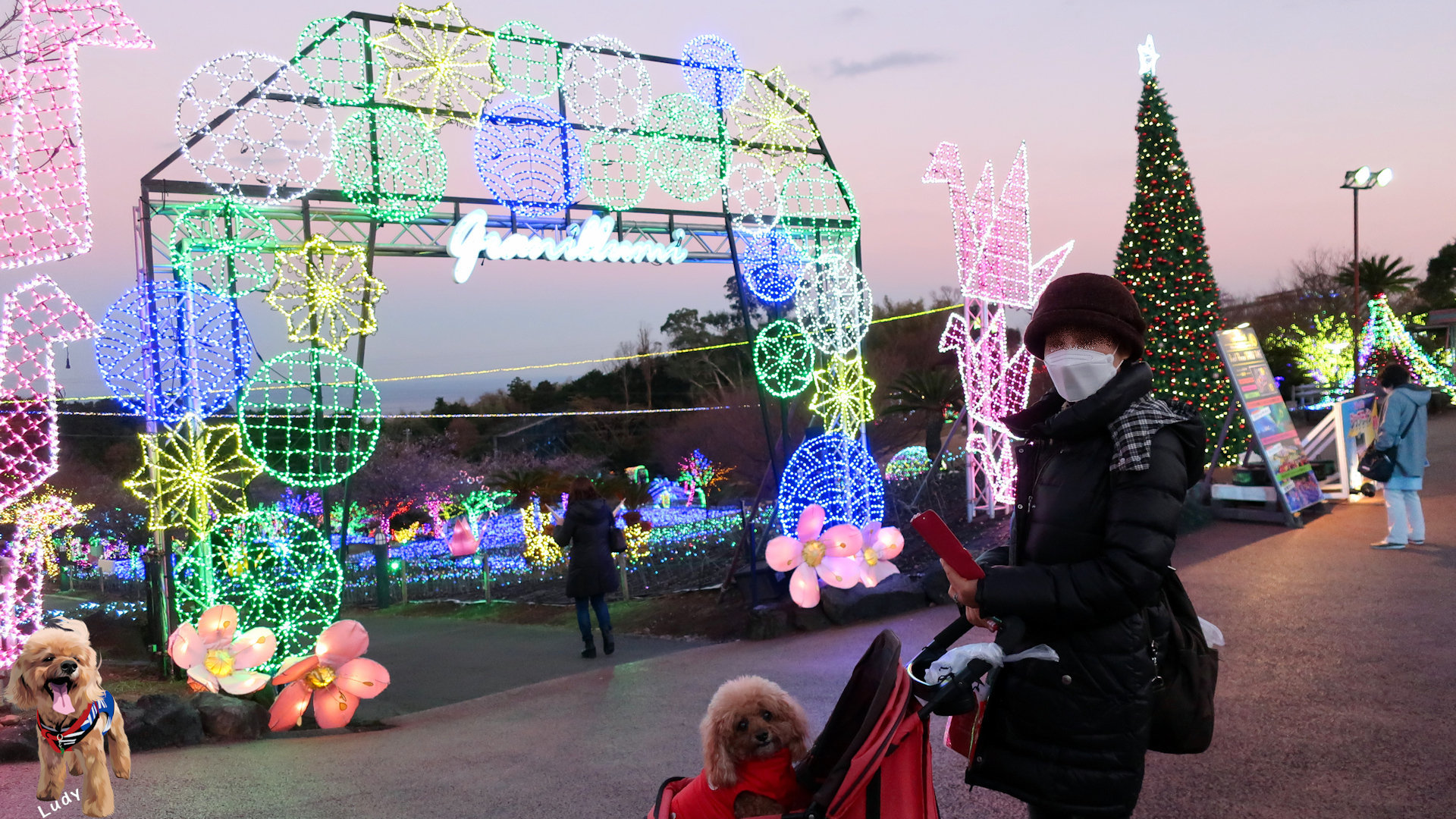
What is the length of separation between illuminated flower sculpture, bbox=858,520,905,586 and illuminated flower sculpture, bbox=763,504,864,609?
85 mm

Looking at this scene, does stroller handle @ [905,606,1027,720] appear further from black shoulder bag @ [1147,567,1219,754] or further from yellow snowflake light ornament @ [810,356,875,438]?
yellow snowflake light ornament @ [810,356,875,438]

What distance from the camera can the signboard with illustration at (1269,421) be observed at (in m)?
9.93

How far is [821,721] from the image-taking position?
495 centimetres

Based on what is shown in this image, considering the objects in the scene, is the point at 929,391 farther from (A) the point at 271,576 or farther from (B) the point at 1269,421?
(A) the point at 271,576

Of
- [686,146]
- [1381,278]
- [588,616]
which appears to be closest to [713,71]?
[686,146]

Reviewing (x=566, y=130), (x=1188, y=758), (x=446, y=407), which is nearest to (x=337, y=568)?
(x=566, y=130)

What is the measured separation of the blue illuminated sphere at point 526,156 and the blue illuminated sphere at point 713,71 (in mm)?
1458

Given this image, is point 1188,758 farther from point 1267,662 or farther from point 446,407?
point 446,407

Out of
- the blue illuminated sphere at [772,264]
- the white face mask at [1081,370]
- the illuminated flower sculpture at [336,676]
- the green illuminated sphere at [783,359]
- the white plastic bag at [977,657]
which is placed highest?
the blue illuminated sphere at [772,264]

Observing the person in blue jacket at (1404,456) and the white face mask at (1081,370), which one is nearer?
the white face mask at (1081,370)

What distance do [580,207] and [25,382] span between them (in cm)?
416

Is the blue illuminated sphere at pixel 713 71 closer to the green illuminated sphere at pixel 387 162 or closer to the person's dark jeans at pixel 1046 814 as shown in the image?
the green illuminated sphere at pixel 387 162

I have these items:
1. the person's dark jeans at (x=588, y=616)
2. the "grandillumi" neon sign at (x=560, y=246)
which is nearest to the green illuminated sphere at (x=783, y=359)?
the "grandillumi" neon sign at (x=560, y=246)

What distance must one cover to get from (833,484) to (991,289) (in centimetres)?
388
